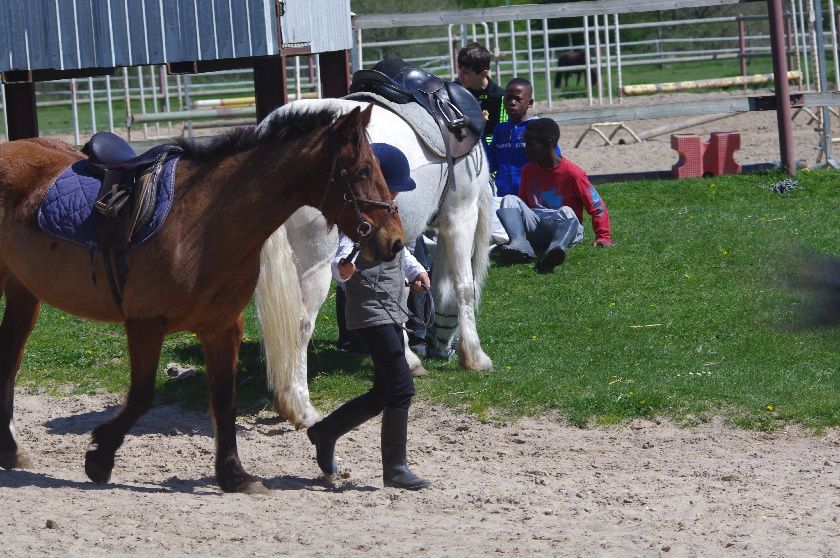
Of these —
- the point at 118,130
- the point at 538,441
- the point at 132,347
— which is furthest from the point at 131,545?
the point at 118,130

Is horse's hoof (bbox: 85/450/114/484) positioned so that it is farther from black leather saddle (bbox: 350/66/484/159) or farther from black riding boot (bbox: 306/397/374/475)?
black leather saddle (bbox: 350/66/484/159)

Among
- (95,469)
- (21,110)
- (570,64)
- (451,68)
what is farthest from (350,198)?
(570,64)

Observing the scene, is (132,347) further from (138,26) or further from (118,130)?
(118,130)

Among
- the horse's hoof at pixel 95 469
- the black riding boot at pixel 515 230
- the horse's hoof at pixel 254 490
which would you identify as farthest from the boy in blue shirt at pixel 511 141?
the horse's hoof at pixel 95 469

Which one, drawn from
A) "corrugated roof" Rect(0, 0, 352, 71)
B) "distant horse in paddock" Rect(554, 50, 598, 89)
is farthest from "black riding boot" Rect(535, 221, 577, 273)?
"distant horse in paddock" Rect(554, 50, 598, 89)

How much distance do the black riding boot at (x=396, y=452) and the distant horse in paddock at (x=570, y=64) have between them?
973 inches

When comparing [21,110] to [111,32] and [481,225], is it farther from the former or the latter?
[481,225]

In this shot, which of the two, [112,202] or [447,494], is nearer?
[112,202]

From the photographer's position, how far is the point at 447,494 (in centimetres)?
525

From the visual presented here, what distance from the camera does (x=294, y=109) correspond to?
17.1 feet

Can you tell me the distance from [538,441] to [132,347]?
7.26 feet

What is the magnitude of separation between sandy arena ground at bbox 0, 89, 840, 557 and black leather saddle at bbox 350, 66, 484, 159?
1.64 meters

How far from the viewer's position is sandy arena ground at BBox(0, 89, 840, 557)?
4.50m

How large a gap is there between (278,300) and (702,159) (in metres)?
8.35
